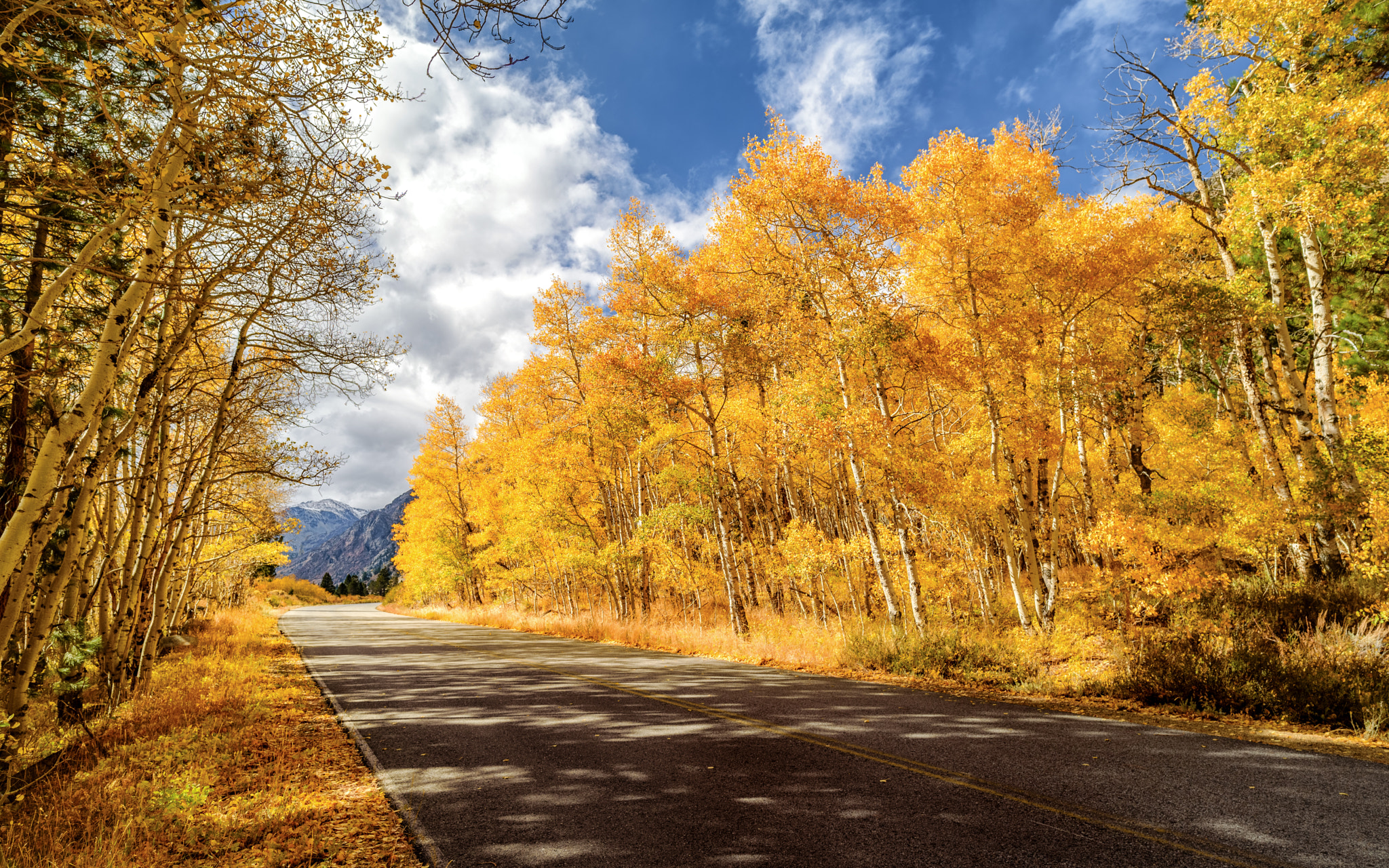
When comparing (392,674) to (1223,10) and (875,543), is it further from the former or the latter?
(1223,10)

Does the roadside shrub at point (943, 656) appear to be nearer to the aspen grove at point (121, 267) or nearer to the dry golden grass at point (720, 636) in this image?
the dry golden grass at point (720, 636)

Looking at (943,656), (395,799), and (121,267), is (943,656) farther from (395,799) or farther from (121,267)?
(121,267)

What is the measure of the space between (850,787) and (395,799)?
3.59 meters

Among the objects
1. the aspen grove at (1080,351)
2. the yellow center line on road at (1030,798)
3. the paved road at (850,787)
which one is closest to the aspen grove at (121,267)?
the paved road at (850,787)

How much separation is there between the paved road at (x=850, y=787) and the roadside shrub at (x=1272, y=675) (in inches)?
67.4

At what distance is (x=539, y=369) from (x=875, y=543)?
1393 cm

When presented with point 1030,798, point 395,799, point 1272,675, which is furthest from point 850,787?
Result: point 1272,675

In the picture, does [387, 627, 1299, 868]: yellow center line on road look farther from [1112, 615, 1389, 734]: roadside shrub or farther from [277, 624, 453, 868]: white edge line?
[1112, 615, 1389, 734]: roadside shrub

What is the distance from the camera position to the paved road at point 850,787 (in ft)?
11.0

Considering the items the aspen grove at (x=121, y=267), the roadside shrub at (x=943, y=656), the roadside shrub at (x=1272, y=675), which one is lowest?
the roadside shrub at (x=943, y=656)

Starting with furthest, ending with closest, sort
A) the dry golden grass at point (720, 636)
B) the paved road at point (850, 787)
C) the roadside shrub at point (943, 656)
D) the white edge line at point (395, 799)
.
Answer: the dry golden grass at point (720, 636), the roadside shrub at point (943, 656), the white edge line at point (395, 799), the paved road at point (850, 787)

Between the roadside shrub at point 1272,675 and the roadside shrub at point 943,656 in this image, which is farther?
the roadside shrub at point 943,656

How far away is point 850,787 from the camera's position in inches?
170

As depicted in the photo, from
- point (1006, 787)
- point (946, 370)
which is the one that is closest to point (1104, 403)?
point (946, 370)
